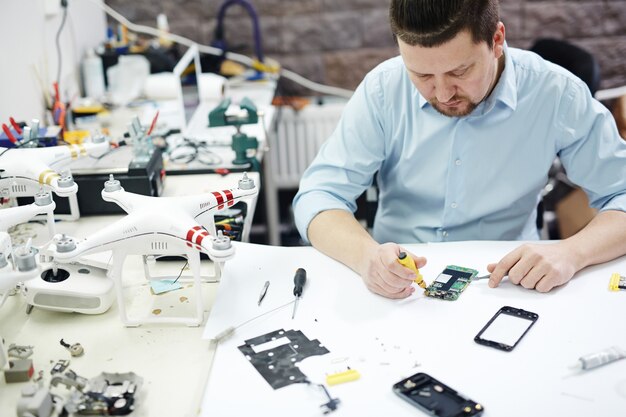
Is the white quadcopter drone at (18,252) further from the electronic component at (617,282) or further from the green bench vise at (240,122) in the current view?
the electronic component at (617,282)

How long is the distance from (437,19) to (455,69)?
0.35 ft

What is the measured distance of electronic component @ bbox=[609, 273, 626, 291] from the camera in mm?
A: 1313

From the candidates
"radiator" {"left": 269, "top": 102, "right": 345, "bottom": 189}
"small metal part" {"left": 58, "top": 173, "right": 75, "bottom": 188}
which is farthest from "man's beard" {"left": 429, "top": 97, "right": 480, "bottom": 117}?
"radiator" {"left": 269, "top": 102, "right": 345, "bottom": 189}

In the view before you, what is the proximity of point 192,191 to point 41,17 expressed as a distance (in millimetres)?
929

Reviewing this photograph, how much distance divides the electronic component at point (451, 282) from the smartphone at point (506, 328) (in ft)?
0.33

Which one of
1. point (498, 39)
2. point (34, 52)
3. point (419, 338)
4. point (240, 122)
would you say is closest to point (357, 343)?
point (419, 338)

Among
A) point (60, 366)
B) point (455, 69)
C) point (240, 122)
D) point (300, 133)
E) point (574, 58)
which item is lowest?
point (300, 133)

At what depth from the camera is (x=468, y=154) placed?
1.61 metres

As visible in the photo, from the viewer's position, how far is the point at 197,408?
3.37ft

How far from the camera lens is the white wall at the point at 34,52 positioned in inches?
78.1

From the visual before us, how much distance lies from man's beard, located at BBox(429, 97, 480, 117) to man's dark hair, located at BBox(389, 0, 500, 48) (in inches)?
6.0

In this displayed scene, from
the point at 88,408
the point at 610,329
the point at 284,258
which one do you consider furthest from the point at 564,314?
the point at 88,408

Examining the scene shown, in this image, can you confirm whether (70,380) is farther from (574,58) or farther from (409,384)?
(574,58)

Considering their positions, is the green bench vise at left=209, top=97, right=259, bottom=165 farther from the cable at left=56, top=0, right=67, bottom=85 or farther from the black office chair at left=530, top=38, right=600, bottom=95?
the black office chair at left=530, top=38, right=600, bottom=95
